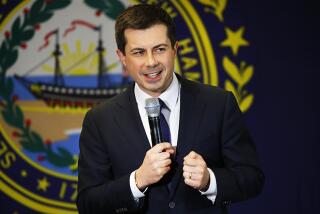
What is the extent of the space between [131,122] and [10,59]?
1.77 m

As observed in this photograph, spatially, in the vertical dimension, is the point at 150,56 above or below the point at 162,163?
above

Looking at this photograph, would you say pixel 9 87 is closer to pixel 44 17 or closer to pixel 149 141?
pixel 44 17

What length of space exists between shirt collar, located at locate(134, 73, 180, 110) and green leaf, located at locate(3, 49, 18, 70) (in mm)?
1692

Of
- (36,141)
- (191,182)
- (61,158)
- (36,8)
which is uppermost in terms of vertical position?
(36,8)

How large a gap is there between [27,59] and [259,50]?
139 cm

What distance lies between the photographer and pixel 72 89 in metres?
3.28

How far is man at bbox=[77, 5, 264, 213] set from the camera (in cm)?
164

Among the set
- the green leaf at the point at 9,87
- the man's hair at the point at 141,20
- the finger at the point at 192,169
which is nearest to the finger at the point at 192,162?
the finger at the point at 192,169

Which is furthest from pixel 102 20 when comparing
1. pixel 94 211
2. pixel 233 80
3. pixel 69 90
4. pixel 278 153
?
pixel 94 211

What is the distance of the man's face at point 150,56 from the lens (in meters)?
1.66

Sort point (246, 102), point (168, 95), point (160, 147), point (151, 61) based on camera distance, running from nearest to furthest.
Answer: point (160, 147) < point (151, 61) < point (168, 95) < point (246, 102)

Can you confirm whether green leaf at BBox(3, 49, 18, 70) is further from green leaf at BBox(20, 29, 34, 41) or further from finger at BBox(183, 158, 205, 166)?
finger at BBox(183, 158, 205, 166)

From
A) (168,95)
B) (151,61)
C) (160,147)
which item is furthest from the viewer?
(168,95)

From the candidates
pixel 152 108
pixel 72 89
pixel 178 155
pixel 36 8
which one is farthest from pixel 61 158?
pixel 152 108
